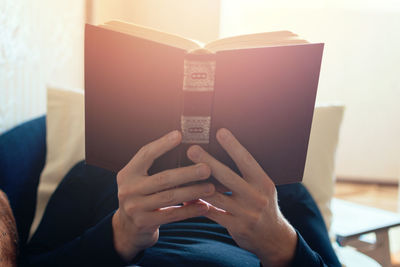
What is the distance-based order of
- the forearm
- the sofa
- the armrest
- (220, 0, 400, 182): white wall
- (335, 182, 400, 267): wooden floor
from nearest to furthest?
the forearm < the armrest < the sofa < (335, 182, 400, 267): wooden floor < (220, 0, 400, 182): white wall

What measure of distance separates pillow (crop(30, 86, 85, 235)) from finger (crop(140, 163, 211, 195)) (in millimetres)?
691

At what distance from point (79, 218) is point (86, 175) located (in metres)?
0.13

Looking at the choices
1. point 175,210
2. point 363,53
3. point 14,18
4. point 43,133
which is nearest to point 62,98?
point 43,133

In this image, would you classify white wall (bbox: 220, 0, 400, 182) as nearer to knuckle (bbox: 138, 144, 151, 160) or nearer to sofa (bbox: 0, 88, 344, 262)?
sofa (bbox: 0, 88, 344, 262)

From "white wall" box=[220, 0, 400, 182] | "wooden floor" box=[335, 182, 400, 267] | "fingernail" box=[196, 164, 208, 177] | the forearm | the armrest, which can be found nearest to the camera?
"fingernail" box=[196, 164, 208, 177]

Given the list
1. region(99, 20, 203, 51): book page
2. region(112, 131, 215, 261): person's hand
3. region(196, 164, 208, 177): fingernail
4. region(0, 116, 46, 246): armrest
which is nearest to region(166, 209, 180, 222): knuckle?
region(112, 131, 215, 261): person's hand

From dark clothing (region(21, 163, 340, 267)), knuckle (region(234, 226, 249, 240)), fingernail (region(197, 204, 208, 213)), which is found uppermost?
fingernail (region(197, 204, 208, 213))

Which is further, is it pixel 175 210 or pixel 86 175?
pixel 86 175

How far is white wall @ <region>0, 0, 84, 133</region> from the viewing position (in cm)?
116

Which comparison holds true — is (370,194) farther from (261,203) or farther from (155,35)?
(155,35)

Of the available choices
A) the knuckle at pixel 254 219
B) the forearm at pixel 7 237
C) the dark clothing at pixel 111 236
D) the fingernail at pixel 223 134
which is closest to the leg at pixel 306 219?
the dark clothing at pixel 111 236

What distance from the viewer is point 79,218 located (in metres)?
0.98

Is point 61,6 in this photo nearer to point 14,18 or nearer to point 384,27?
point 14,18

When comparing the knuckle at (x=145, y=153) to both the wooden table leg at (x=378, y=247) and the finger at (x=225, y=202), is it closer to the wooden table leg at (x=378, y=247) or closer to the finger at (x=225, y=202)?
the finger at (x=225, y=202)
